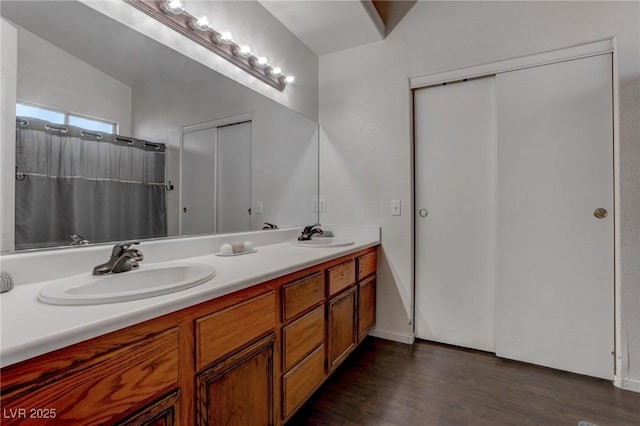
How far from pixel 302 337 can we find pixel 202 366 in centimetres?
Result: 58

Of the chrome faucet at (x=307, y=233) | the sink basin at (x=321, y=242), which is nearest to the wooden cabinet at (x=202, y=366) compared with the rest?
the sink basin at (x=321, y=242)

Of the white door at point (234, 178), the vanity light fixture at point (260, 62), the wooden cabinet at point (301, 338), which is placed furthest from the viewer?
the vanity light fixture at point (260, 62)

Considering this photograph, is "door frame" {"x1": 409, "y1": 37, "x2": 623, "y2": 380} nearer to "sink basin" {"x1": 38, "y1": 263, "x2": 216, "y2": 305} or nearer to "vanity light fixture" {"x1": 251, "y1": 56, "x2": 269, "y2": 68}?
"vanity light fixture" {"x1": 251, "y1": 56, "x2": 269, "y2": 68}

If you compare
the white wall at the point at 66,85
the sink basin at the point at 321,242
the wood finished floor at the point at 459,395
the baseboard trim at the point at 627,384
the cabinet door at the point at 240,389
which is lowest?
the wood finished floor at the point at 459,395

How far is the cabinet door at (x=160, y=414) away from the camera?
719 millimetres

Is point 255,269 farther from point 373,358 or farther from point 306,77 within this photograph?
point 306,77

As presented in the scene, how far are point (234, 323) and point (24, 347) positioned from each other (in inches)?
21.3

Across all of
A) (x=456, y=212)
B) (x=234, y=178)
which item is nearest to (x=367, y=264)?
(x=456, y=212)

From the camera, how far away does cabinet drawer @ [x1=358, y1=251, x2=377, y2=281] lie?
6.74 feet

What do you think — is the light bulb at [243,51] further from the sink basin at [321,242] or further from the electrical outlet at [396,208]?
the electrical outlet at [396,208]

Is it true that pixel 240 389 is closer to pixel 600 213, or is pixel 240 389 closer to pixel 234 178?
pixel 234 178

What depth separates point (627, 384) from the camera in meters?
1.70

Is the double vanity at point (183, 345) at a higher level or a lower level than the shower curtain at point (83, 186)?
lower

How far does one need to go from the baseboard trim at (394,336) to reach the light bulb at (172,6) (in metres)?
2.40
